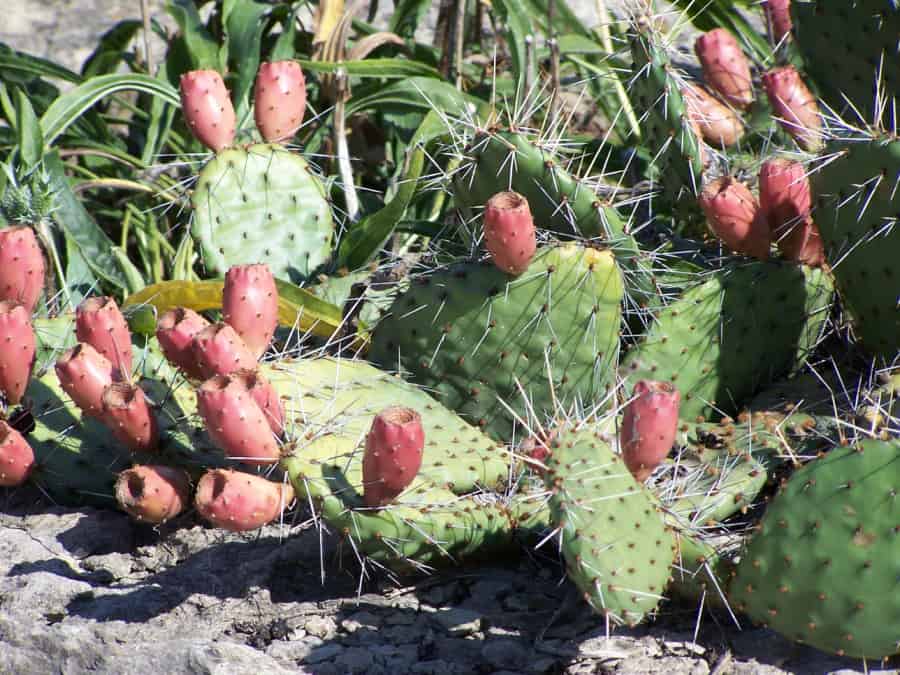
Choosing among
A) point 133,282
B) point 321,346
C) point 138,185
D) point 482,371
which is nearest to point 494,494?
point 482,371

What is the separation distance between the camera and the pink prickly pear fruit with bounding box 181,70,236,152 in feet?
8.43

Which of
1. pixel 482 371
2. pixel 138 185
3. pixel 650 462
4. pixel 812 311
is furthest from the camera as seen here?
pixel 138 185

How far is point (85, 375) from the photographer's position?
202 cm

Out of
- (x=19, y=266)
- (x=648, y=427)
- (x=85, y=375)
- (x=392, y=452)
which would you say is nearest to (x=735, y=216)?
(x=648, y=427)

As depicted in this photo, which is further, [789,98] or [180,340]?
[789,98]

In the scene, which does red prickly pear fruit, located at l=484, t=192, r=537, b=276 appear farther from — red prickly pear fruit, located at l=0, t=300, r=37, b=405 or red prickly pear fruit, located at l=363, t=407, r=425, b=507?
red prickly pear fruit, located at l=0, t=300, r=37, b=405

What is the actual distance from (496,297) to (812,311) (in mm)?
714

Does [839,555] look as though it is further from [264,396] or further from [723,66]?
[723,66]

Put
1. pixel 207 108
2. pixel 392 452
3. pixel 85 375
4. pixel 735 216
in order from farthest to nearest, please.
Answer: pixel 207 108 → pixel 735 216 → pixel 85 375 → pixel 392 452

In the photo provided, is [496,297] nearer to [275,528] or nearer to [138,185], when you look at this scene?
[275,528]

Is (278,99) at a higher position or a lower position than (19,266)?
higher

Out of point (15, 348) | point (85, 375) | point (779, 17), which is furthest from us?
point (779, 17)

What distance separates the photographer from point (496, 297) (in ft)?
7.22

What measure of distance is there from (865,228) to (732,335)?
0.34 meters
